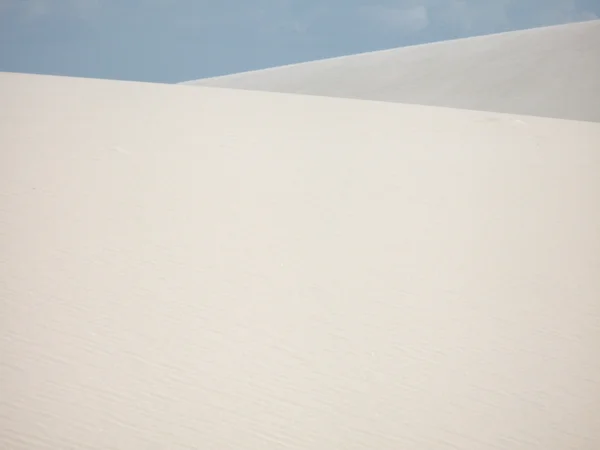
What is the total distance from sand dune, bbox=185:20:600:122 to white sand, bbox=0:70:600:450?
22.0ft

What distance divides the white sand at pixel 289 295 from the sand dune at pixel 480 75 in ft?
22.0

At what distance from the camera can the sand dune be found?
1060cm

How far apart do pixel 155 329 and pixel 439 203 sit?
1799mm

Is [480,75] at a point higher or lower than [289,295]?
higher

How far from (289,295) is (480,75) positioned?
10115 millimetres

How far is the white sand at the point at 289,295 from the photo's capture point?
5.44ft

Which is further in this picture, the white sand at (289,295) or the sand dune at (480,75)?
the sand dune at (480,75)

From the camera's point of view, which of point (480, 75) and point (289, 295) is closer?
point (289, 295)

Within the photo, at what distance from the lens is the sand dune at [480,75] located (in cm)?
1060

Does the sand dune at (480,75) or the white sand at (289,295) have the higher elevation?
the sand dune at (480,75)

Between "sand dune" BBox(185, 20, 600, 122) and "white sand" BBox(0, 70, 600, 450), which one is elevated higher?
"sand dune" BBox(185, 20, 600, 122)

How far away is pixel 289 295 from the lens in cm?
228

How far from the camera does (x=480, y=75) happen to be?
1156 centimetres

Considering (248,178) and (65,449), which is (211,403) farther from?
(248,178)
